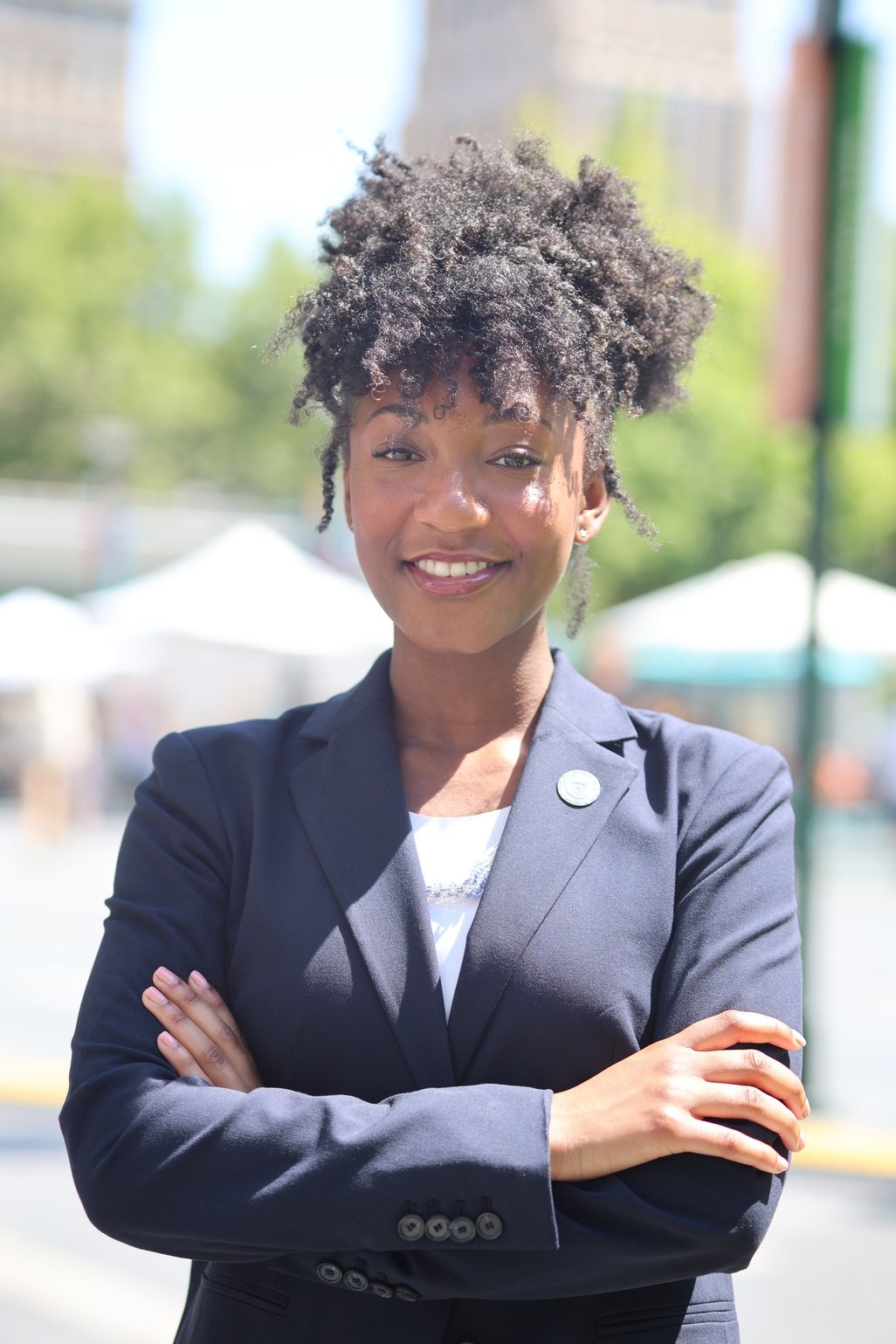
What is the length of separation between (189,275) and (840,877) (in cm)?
2437

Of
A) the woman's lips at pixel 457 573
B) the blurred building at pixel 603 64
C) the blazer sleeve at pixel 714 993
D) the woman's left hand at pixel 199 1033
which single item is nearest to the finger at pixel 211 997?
the woman's left hand at pixel 199 1033

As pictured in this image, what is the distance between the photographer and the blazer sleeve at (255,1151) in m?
1.72

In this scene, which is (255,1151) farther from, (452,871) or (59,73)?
(59,73)

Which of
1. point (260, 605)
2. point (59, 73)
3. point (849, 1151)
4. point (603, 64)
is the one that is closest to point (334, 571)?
point (260, 605)

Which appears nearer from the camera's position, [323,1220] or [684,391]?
[323,1220]

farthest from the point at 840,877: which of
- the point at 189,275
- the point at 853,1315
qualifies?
the point at 189,275

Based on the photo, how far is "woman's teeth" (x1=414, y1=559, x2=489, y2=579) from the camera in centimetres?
198

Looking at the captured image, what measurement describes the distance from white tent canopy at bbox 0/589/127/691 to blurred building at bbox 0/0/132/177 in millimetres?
97387

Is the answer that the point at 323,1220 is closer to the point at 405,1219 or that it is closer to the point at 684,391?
the point at 405,1219

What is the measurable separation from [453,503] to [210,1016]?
0.71 m

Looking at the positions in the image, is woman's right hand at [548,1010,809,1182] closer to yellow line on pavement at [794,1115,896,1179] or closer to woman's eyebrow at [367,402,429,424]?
woman's eyebrow at [367,402,429,424]

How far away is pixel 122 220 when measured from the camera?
35.8 metres

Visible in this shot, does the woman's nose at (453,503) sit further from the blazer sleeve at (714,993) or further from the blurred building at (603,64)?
the blurred building at (603,64)

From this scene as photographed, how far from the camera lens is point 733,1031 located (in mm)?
1850
